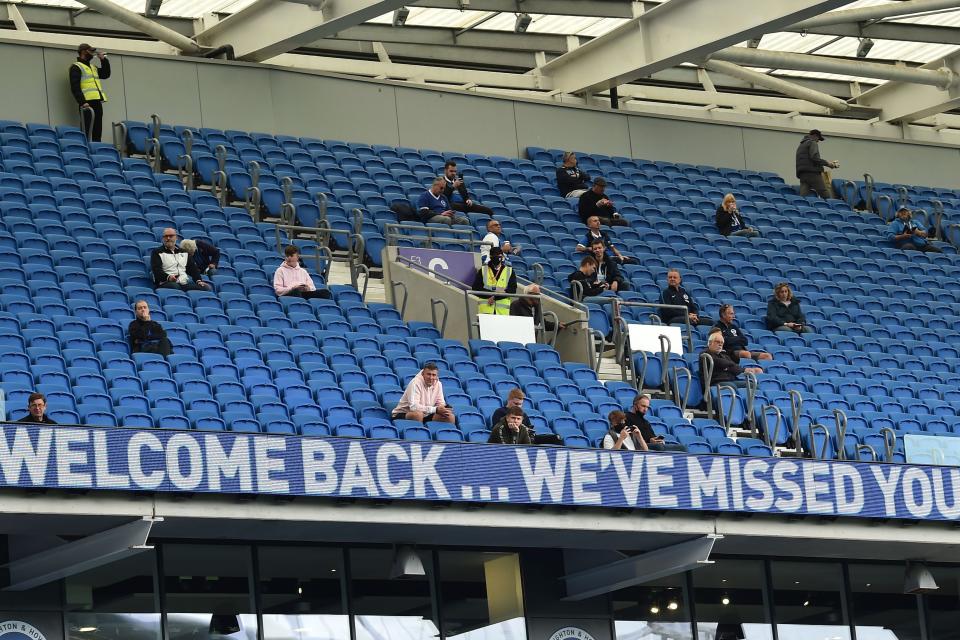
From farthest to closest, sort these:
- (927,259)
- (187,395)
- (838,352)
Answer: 1. (927,259)
2. (838,352)
3. (187,395)

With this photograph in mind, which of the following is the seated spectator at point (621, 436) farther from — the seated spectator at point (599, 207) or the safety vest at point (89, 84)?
the safety vest at point (89, 84)

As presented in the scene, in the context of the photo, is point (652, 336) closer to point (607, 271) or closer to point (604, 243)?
point (607, 271)

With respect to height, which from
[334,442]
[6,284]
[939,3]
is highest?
[939,3]

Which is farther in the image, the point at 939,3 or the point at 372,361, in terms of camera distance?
the point at 939,3

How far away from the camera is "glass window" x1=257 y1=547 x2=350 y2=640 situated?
13.9 metres

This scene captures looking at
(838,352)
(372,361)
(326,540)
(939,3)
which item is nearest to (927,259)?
(939,3)

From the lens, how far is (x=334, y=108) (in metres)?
23.3

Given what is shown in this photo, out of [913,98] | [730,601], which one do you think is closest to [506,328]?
[730,601]

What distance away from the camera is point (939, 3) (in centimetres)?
2278

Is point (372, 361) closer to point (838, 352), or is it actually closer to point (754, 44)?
point (838, 352)

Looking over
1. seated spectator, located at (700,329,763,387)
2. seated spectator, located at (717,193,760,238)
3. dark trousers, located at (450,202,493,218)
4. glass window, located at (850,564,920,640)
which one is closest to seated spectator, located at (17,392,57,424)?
seated spectator, located at (700,329,763,387)

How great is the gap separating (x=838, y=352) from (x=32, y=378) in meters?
9.53

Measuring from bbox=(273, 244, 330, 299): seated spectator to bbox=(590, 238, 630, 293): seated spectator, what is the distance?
3506 mm

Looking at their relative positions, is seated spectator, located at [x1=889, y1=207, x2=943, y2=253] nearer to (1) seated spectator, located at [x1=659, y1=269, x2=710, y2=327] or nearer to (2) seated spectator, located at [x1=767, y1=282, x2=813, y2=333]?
(2) seated spectator, located at [x1=767, y1=282, x2=813, y2=333]
